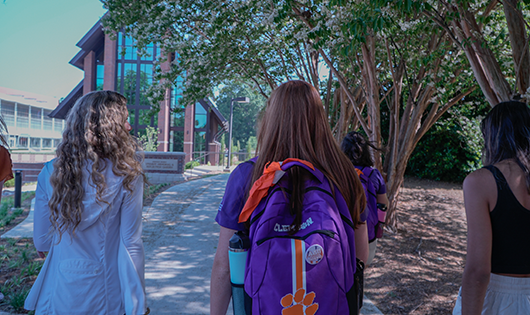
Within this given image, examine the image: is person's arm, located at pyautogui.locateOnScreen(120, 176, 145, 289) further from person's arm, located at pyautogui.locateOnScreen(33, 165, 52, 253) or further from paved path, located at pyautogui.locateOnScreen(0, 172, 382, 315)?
paved path, located at pyautogui.locateOnScreen(0, 172, 382, 315)

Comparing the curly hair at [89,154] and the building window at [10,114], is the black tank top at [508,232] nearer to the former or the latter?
the curly hair at [89,154]

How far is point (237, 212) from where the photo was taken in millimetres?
1612

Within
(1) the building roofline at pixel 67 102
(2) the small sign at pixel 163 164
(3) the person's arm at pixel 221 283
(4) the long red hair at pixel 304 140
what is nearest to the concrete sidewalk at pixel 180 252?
(3) the person's arm at pixel 221 283

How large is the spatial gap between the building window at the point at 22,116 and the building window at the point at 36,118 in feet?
3.93

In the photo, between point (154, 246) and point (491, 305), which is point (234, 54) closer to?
point (154, 246)

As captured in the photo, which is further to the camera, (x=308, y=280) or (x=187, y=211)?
(x=187, y=211)

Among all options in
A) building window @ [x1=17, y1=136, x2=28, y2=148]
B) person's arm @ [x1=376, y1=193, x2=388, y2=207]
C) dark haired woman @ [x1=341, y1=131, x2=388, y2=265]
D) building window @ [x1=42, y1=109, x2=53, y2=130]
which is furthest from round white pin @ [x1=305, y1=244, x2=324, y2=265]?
building window @ [x1=42, y1=109, x2=53, y2=130]

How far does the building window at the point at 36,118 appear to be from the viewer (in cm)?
4422

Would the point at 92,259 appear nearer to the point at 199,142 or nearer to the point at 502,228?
the point at 502,228

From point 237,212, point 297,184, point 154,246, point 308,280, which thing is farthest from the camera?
point 154,246

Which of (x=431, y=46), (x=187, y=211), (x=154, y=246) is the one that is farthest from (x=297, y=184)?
(x=187, y=211)

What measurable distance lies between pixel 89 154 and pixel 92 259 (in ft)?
2.02

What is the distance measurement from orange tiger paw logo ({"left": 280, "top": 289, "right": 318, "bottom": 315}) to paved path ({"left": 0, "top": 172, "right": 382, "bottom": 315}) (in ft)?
9.87

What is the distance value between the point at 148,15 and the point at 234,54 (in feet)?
8.12
